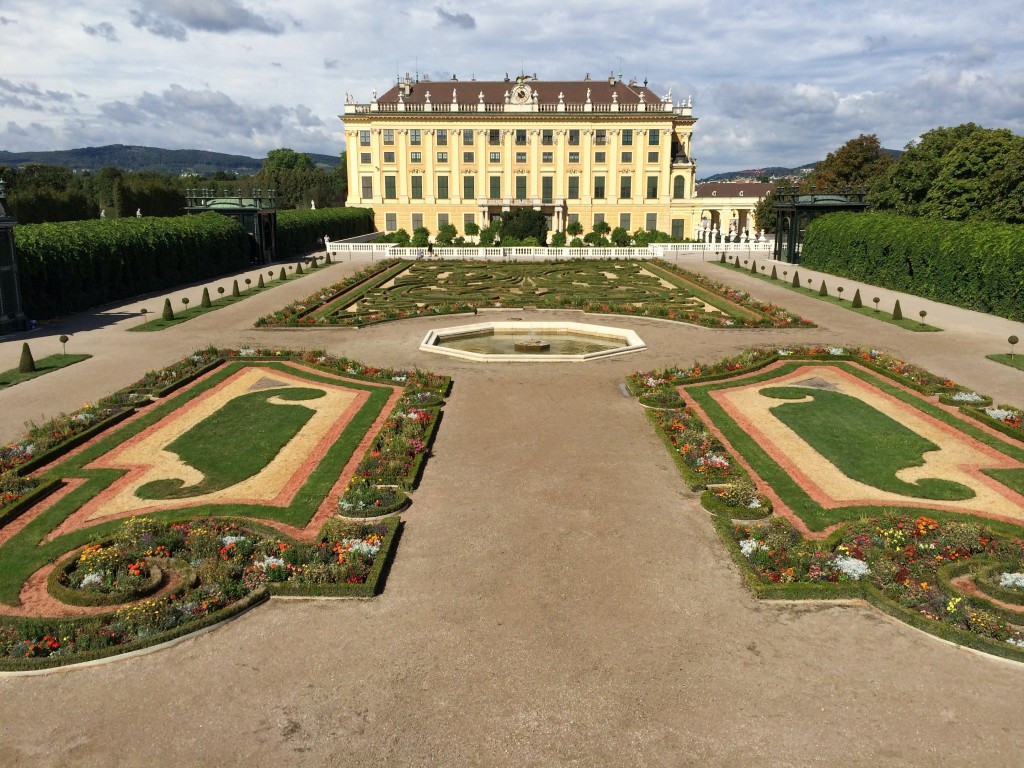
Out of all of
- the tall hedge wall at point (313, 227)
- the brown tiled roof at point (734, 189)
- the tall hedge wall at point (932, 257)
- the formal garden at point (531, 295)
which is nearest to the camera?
the tall hedge wall at point (932, 257)

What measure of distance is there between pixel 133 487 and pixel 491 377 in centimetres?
1276

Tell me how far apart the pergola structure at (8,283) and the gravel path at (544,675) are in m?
27.4

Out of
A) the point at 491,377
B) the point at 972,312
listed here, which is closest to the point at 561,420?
the point at 491,377

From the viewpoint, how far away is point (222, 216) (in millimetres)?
60906

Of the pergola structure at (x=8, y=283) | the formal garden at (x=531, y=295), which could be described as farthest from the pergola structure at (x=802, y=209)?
the pergola structure at (x=8, y=283)

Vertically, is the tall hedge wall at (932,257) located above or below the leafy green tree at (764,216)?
below

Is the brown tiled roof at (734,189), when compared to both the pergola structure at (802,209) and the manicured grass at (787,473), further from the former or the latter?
the manicured grass at (787,473)

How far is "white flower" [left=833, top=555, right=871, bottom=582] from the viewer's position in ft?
43.4

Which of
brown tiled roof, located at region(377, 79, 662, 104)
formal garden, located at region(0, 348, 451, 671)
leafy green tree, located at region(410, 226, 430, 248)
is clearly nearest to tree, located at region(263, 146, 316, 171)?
brown tiled roof, located at region(377, 79, 662, 104)

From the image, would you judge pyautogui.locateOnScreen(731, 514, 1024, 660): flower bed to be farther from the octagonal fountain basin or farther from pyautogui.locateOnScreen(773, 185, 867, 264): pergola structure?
pyautogui.locateOnScreen(773, 185, 867, 264): pergola structure

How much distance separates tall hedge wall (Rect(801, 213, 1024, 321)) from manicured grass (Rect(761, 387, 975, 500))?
19.7 metres

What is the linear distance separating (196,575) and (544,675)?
6.51 m

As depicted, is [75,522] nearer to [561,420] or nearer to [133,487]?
[133,487]

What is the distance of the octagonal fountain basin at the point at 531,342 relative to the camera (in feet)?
99.3
